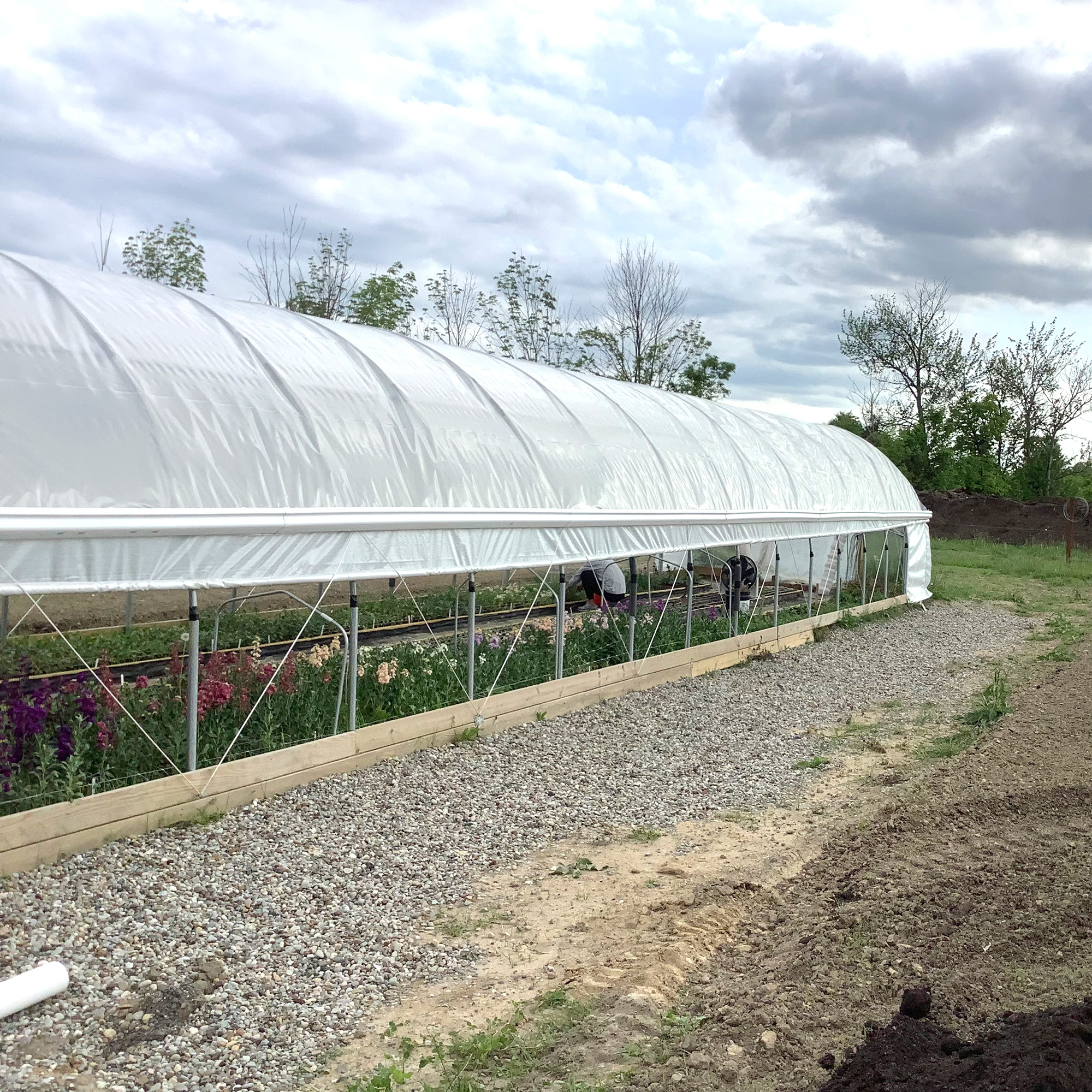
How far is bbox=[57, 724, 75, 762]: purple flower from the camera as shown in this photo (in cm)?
554

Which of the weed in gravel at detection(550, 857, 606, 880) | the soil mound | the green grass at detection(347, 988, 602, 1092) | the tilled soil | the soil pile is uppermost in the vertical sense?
the soil pile

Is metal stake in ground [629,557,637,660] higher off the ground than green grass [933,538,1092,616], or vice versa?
metal stake in ground [629,557,637,660]

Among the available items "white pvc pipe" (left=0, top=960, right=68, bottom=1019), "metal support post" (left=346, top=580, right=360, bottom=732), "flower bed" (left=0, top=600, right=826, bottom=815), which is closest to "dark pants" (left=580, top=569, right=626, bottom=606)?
"flower bed" (left=0, top=600, right=826, bottom=815)

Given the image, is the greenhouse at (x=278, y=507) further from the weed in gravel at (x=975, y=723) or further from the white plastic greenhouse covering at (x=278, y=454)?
the weed in gravel at (x=975, y=723)

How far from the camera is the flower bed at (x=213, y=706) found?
5.46 m

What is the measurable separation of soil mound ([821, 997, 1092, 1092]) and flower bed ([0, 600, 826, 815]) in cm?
393

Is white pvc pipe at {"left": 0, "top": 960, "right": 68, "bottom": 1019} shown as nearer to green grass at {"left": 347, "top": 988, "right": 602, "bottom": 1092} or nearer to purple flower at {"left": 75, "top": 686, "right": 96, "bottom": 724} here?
green grass at {"left": 347, "top": 988, "right": 602, "bottom": 1092}

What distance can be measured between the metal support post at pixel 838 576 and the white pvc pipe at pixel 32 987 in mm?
13359

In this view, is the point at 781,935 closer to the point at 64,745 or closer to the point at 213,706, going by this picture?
the point at 213,706

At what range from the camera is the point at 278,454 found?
6.72 metres

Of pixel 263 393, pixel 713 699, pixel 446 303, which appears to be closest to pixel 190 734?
pixel 263 393

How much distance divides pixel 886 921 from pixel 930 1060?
4.70ft

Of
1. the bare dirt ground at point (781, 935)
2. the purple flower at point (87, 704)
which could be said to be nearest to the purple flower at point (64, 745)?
the purple flower at point (87, 704)

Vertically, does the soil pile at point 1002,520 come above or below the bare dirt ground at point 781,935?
above
